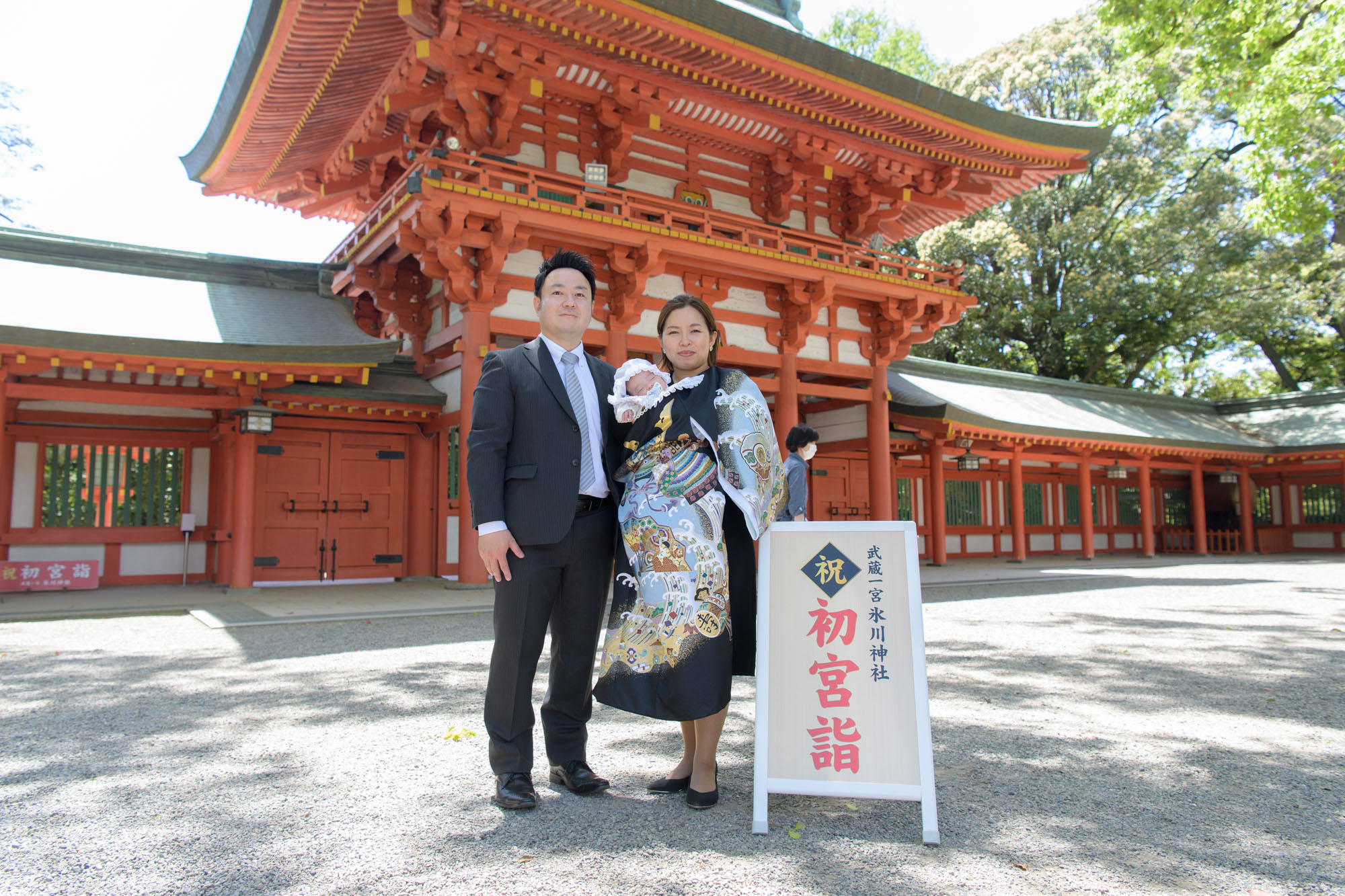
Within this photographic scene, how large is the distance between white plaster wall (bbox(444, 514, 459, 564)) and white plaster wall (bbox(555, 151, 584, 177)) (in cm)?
448

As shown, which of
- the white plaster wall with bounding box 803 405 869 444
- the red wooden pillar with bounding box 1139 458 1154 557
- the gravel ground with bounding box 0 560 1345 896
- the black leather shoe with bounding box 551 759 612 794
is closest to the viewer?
the gravel ground with bounding box 0 560 1345 896

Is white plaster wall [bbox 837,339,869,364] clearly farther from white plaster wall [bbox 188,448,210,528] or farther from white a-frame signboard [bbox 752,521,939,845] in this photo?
white a-frame signboard [bbox 752,521,939,845]

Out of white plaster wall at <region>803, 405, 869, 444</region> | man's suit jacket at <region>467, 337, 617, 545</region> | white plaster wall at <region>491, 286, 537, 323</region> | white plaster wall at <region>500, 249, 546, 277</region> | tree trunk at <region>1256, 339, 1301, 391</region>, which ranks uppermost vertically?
tree trunk at <region>1256, 339, 1301, 391</region>

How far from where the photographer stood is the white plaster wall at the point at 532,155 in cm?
930

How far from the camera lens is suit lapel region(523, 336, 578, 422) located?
2621 mm

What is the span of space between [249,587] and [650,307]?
549 cm

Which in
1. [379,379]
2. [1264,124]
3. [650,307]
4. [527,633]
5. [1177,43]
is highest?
[1177,43]

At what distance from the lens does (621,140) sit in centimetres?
930

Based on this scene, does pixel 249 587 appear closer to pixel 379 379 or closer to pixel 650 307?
pixel 379 379

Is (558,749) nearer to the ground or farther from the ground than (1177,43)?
nearer to the ground

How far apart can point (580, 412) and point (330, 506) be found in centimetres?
768

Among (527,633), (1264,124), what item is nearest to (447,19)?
(527,633)

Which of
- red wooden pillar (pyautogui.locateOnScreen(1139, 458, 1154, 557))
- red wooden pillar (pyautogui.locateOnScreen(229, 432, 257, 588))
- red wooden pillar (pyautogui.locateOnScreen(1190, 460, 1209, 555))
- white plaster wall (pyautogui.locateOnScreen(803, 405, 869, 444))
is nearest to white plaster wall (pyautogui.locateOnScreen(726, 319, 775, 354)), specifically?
white plaster wall (pyautogui.locateOnScreen(803, 405, 869, 444))

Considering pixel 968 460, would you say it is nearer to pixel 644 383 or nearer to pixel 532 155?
pixel 532 155
